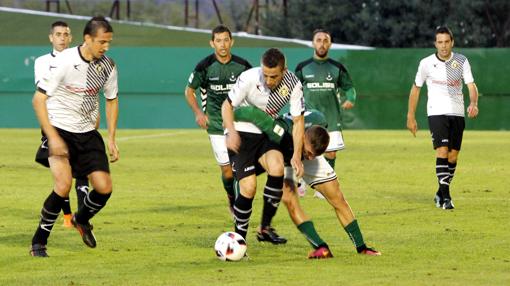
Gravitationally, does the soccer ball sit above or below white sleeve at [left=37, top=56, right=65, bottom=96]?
below

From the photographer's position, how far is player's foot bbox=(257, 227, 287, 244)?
1330cm

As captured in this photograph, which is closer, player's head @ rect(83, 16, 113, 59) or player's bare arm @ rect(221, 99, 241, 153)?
player's head @ rect(83, 16, 113, 59)

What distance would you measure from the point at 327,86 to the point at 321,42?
26.4 inches

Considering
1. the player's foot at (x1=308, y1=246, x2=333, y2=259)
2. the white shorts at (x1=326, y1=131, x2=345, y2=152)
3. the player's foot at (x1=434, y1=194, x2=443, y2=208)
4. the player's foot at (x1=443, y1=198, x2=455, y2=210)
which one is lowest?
the player's foot at (x1=434, y1=194, x2=443, y2=208)

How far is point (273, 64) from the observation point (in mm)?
11898

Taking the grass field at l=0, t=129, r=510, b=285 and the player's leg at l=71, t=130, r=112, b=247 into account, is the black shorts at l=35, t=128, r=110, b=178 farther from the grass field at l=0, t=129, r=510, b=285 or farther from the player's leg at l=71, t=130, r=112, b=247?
the grass field at l=0, t=129, r=510, b=285

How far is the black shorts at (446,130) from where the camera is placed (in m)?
17.6

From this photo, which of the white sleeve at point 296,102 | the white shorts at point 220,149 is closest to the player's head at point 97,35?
the white sleeve at point 296,102

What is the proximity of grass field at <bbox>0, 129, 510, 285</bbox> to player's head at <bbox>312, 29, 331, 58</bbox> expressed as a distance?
6.55 ft

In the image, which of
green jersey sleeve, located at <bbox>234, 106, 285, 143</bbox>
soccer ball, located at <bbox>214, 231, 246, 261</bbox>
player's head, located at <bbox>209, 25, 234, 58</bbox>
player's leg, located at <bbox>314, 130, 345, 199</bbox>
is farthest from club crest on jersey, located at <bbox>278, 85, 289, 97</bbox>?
player's leg, located at <bbox>314, 130, 345, 199</bbox>

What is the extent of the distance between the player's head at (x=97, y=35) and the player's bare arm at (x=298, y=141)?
1.76 meters

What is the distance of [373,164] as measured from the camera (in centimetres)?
2627

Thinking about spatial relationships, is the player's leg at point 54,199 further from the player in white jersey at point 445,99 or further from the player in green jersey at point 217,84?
the player in white jersey at point 445,99

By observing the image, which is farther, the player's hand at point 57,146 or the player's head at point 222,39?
the player's head at point 222,39
